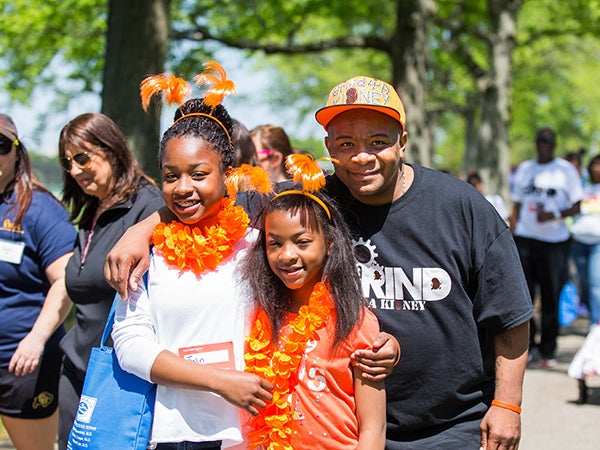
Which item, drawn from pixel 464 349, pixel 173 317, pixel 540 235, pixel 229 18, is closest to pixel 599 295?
pixel 540 235

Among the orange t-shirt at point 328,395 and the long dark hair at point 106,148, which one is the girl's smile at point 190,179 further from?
the long dark hair at point 106,148

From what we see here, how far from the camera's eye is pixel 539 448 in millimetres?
5887

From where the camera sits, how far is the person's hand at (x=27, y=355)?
4109mm

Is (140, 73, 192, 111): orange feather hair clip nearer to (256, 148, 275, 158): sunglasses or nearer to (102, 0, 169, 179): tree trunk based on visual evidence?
(256, 148, 275, 158): sunglasses

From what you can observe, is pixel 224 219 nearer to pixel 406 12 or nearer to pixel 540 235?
pixel 540 235

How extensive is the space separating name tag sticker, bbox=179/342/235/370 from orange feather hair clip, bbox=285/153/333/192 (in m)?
0.61

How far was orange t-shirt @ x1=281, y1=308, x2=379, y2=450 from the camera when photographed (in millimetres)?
2613

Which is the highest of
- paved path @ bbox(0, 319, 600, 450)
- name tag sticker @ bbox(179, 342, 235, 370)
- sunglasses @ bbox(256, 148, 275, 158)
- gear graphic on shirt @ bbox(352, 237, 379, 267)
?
sunglasses @ bbox(256, 148, 275, 158)

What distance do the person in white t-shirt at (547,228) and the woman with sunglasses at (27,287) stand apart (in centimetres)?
588

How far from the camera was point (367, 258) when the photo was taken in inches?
113

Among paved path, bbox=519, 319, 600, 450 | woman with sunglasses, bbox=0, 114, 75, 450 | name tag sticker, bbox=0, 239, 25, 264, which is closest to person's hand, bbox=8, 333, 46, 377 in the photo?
woman with sunglasses, bbox=0, 114, 75, 450

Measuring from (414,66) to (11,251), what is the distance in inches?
396

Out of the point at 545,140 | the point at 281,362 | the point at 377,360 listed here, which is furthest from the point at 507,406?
the point at 545,140

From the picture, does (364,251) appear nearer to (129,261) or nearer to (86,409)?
(129,261)
